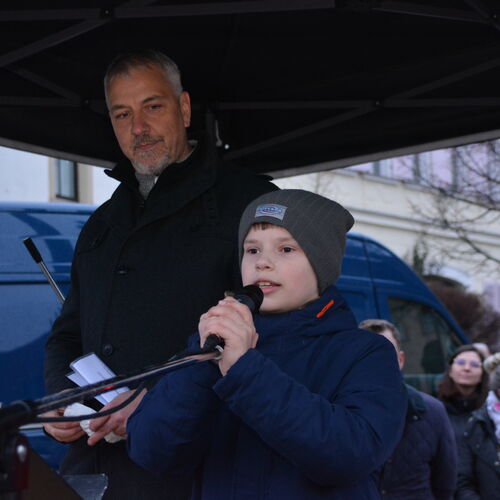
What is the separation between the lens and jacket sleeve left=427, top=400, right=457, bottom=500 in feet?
20.3

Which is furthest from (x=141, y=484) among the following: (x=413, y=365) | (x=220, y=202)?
(x=413, y=365)

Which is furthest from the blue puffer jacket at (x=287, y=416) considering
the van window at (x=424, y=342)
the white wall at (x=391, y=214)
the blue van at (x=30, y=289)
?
the white wall at (x=391, y=214)

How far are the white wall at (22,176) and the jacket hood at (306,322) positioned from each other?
1297cm

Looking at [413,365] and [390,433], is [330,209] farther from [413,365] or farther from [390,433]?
[413,365]

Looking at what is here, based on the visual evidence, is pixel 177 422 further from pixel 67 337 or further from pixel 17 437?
pixel 67 337

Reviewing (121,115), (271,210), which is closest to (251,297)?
(271,210)

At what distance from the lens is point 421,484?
6082 millimetres

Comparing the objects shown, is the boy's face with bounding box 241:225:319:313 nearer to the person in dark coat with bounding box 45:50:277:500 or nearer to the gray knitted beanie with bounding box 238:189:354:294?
the gray knitted beanie with bounding box 238:189:354:294

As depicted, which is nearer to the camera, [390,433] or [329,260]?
[390,433]

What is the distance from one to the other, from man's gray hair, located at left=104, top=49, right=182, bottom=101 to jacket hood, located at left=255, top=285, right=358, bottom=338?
4.53ft

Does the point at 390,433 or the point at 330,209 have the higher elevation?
the point at 330,209

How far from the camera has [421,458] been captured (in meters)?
6.14

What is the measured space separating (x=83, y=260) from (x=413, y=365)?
5627 mm

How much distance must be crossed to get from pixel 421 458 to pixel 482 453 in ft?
2.19
